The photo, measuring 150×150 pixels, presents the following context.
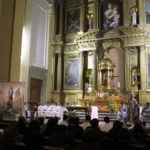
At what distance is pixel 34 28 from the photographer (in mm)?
18328

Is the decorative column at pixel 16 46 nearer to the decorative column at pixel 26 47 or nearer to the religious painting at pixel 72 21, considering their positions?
the decorative column at pixel 26 47

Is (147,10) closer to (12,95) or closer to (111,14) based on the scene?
(111,14)

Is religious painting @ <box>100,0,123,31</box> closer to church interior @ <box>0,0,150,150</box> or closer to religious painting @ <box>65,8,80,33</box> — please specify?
church interior @ <box>0,0,150,150</box>

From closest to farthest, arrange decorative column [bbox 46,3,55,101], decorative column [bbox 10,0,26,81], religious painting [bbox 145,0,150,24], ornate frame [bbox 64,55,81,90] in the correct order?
decorative column [bbox 10,0,26,81], religious painting [bbox 145,0,150,24], ornate frame [bbox 64,55,81,90], decorative column [bbox 46,3,55,101]

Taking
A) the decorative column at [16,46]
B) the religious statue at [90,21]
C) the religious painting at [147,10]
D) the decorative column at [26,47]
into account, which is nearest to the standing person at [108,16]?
the religious statue at [90,21]

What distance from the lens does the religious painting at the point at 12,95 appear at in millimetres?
8946

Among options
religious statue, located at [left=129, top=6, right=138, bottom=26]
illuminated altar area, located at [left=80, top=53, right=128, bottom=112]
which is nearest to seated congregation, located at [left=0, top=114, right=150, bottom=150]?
illuminated altar area, located at [left=80, top=53, right=128, bottom=112]

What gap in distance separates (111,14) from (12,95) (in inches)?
420

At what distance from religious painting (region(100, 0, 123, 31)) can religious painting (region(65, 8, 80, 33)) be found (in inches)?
71.7

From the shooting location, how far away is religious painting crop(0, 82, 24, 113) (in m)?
8.95

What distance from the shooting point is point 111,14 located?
17.6m

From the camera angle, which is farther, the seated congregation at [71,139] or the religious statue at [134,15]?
the religious statue at [134,15]

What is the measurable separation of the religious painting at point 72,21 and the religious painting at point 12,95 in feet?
33.7

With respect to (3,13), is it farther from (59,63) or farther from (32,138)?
(59,63)
